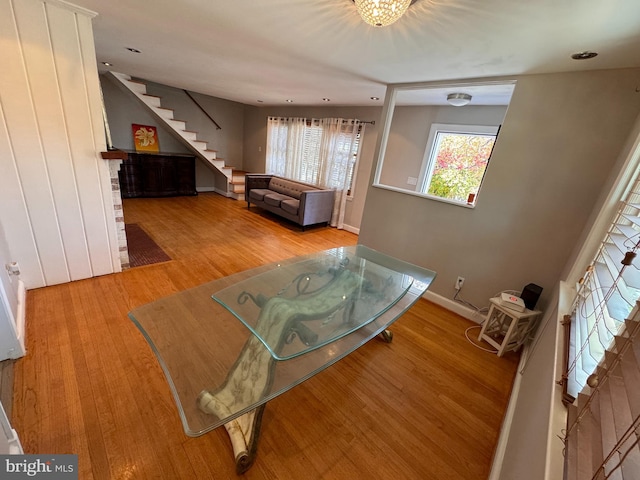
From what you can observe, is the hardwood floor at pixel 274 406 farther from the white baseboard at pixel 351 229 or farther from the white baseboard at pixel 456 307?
the white baseboard at pixel 351 229

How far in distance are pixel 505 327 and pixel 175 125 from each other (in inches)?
232

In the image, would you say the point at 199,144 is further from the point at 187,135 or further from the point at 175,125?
the point at 175,125

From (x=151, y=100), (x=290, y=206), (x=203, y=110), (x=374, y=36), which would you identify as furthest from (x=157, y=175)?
(x=374, y=36)

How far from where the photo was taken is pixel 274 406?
1.48 meters

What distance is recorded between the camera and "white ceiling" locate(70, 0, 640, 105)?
4.17 ft

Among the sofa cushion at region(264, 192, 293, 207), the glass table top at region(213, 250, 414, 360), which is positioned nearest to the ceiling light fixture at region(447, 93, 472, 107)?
the glass table top at region(213, 250, 414, 360)

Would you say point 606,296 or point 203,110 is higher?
point 203,110

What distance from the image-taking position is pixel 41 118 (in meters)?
1.91

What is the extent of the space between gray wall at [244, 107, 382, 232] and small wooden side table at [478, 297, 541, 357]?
265cm

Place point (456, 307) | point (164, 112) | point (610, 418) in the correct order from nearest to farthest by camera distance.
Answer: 1. point (610, 418)
2. point (456, 307)
3. point (164, 112)

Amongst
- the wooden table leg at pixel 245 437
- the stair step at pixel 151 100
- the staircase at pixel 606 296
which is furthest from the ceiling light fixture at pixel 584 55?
the stair step at pixel 151 100

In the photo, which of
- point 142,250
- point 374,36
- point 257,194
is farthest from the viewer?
point 257,194

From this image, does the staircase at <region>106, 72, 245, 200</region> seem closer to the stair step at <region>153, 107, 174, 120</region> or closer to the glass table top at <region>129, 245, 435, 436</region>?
the stair step at <region>153, 107, 174, 120</region>

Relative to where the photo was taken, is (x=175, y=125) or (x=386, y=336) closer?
(x=386, y=336)
